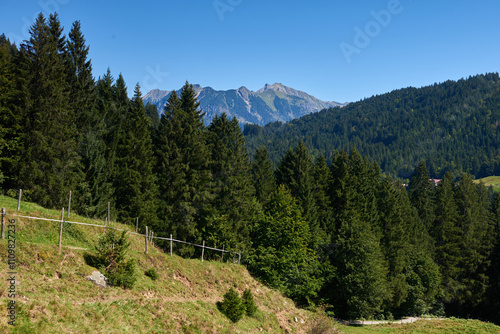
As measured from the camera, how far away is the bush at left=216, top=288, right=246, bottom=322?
85.0 feet

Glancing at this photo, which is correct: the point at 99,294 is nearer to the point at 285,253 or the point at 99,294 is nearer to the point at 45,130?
the point at 45,130

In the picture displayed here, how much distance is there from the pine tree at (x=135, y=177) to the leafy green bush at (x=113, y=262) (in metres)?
15.9

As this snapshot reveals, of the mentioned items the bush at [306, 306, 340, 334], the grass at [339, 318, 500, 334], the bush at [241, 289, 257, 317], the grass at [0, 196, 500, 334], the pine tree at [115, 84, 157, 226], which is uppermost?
the pine tree at [115, 84, 157, 226]

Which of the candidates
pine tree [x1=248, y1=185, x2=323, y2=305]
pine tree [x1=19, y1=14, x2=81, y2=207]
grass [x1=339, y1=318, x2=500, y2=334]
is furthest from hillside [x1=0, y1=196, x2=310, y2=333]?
grass [x1=339, y1=318, x2=500, y2=334]

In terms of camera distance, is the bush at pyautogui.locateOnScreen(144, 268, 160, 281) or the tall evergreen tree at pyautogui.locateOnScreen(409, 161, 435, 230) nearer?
the bush at pyautogui.locateOnScreen(144, 268, 160, 281)

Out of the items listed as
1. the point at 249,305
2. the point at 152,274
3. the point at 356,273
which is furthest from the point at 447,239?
the point at 152,274

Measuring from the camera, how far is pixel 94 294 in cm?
1819

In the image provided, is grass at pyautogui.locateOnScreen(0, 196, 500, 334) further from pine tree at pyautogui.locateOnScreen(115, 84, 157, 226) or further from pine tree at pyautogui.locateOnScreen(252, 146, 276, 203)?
pine tree at pyautogui.locateOnScreen(252, 146, 276, 203)

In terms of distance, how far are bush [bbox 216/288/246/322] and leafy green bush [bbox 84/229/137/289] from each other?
7.97 metres

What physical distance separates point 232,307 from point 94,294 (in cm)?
1106

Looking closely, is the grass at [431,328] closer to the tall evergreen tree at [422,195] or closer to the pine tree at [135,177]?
the pine tree at [135,177]

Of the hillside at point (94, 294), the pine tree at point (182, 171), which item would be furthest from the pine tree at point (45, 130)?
the pine tree at point (182, 171)

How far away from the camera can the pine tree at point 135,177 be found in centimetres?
3703

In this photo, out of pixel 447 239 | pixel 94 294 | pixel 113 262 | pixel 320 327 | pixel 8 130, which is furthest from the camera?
pixel 447 239
